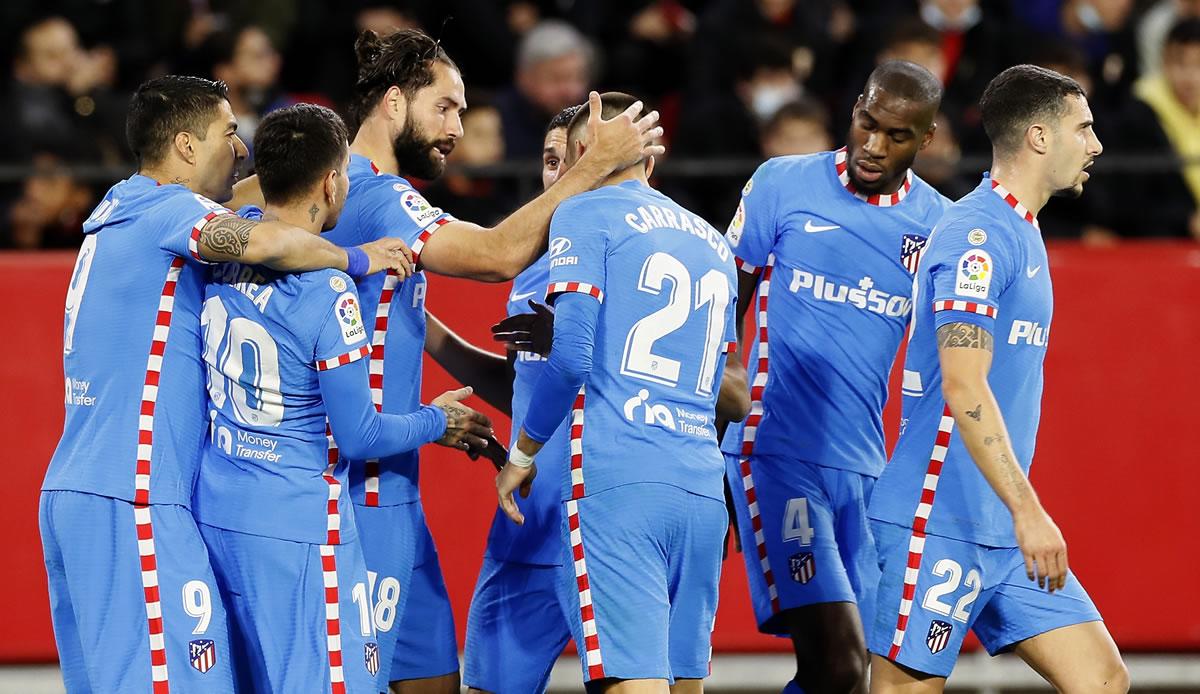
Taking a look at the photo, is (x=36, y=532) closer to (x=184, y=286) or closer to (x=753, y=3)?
(x=184, y=286)

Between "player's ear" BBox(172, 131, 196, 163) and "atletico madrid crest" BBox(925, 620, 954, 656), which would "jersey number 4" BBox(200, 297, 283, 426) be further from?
"atletico madrid crest" BBox(925, 620, 954, 656)

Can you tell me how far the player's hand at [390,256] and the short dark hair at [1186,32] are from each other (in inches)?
268

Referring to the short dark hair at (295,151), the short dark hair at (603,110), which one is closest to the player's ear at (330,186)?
the short dark hair at (295,151)

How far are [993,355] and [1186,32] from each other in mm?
6071

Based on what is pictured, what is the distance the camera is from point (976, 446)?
17.9 feet

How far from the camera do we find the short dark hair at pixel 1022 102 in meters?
5.88

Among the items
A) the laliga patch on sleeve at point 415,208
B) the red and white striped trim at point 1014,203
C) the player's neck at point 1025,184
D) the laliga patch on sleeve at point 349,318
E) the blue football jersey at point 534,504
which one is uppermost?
the player's neck at point 1025,184

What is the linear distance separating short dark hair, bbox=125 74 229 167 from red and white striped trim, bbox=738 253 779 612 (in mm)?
2330

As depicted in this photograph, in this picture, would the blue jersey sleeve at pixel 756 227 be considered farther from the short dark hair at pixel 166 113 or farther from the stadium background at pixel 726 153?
the stadium background at pixel 726 153

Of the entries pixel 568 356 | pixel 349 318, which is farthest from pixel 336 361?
pixel 568 356

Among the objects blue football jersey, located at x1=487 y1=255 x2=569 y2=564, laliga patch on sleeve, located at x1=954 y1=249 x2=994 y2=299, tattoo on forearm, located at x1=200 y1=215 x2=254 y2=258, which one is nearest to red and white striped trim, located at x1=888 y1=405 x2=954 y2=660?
laliga patch on sleeve, located at x1=954 y1=249 x2=994 y2=299

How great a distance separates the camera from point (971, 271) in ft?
18.5

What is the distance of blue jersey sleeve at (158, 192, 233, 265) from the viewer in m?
5.61

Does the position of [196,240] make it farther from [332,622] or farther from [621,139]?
[621,139]
